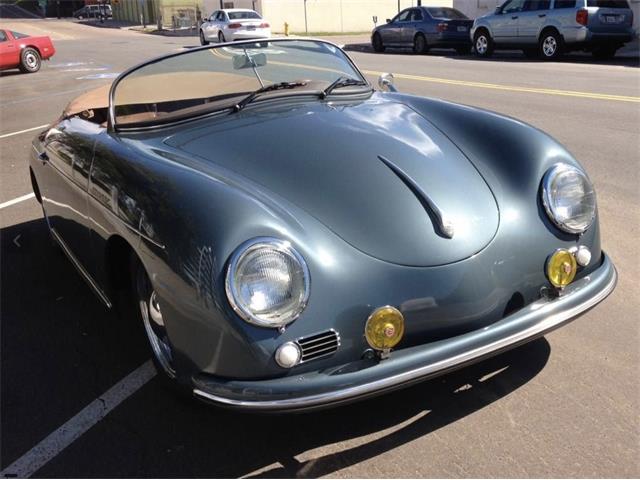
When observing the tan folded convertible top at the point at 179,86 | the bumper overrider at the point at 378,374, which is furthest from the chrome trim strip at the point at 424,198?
the tan folded convertible top at the point at 179,86

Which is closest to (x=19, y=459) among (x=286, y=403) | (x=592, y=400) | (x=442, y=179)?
(x=286, y=403)

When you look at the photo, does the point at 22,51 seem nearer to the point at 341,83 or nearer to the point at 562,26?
the point at 562,26

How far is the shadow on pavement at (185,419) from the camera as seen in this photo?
8.38 feet

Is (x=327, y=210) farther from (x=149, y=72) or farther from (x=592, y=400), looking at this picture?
(x=149, y=72)

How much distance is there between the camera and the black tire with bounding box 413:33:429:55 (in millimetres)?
20625

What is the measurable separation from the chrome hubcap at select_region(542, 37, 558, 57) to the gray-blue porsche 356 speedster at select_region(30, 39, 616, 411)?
14.5 m

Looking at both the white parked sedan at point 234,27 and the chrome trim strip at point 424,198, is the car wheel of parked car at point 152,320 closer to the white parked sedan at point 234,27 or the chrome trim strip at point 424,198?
the chrome trim strip at point 424,198

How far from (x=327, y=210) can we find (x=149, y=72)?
178cm

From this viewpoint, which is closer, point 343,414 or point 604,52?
point 343,414

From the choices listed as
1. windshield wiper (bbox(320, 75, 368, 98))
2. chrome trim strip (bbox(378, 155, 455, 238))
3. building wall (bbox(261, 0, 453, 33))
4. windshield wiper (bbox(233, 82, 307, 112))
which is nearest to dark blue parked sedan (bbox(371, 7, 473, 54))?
windshield wiper (bbox(320, 75, 368, 98))

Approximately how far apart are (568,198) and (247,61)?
2024mm

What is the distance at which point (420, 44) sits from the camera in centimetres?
2080

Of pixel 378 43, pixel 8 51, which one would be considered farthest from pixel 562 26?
pixel 8 51

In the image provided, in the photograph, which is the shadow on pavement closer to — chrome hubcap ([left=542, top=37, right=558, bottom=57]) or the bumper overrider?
the bumper overrider
